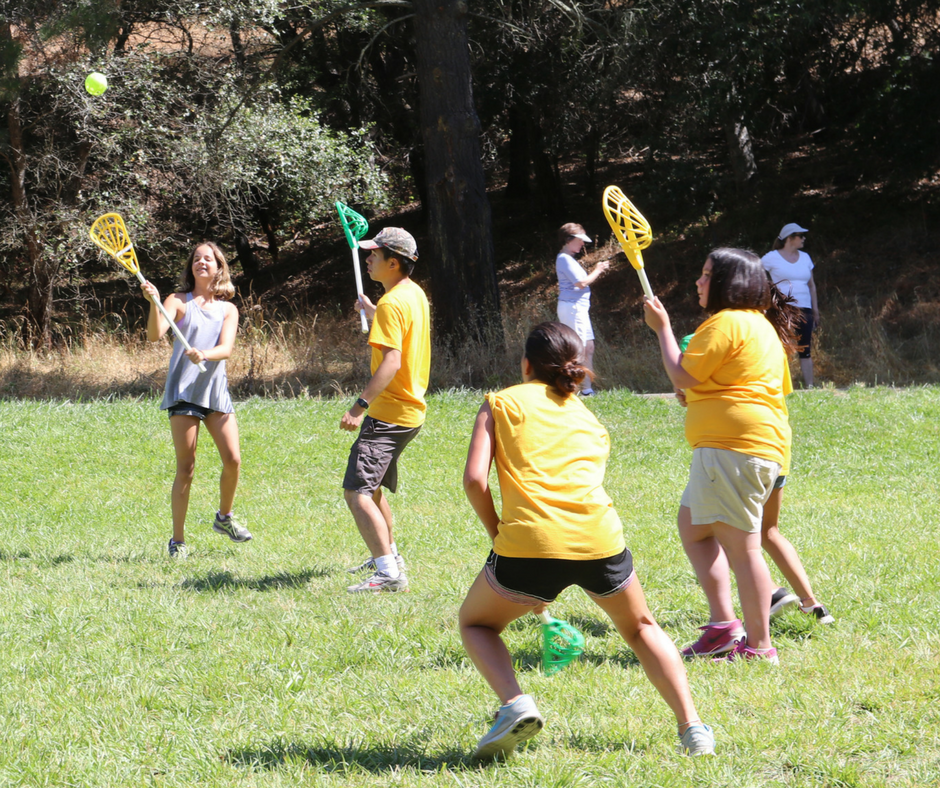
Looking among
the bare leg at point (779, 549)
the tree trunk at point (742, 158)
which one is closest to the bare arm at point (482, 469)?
the bare leg at point (779, 549)

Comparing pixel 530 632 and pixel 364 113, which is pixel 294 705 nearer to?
pixel 530 632

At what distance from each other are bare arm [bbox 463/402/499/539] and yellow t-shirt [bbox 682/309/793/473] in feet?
3.58

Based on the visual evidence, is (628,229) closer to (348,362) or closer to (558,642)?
(558,642)

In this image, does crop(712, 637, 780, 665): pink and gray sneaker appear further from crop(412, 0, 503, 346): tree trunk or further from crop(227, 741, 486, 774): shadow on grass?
crop(412, 0, 503, 346): tree trunk

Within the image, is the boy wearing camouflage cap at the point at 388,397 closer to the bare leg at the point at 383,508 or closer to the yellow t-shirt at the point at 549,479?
the bare leg at the point at 383,508

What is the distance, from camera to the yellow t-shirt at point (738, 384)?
12.2ft

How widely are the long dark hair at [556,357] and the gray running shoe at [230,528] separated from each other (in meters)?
3.50

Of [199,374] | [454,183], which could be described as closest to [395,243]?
[199,374]

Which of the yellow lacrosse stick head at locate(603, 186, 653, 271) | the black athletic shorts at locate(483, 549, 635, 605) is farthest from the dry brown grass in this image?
the black athletic shorts at locate(483, 549, 635, 605)

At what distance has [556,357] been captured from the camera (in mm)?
3086

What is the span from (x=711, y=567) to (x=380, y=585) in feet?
6.00

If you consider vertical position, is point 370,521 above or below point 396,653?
above

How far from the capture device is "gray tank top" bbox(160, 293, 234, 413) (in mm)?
5688

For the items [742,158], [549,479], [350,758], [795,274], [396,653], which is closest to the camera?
[549,479]
